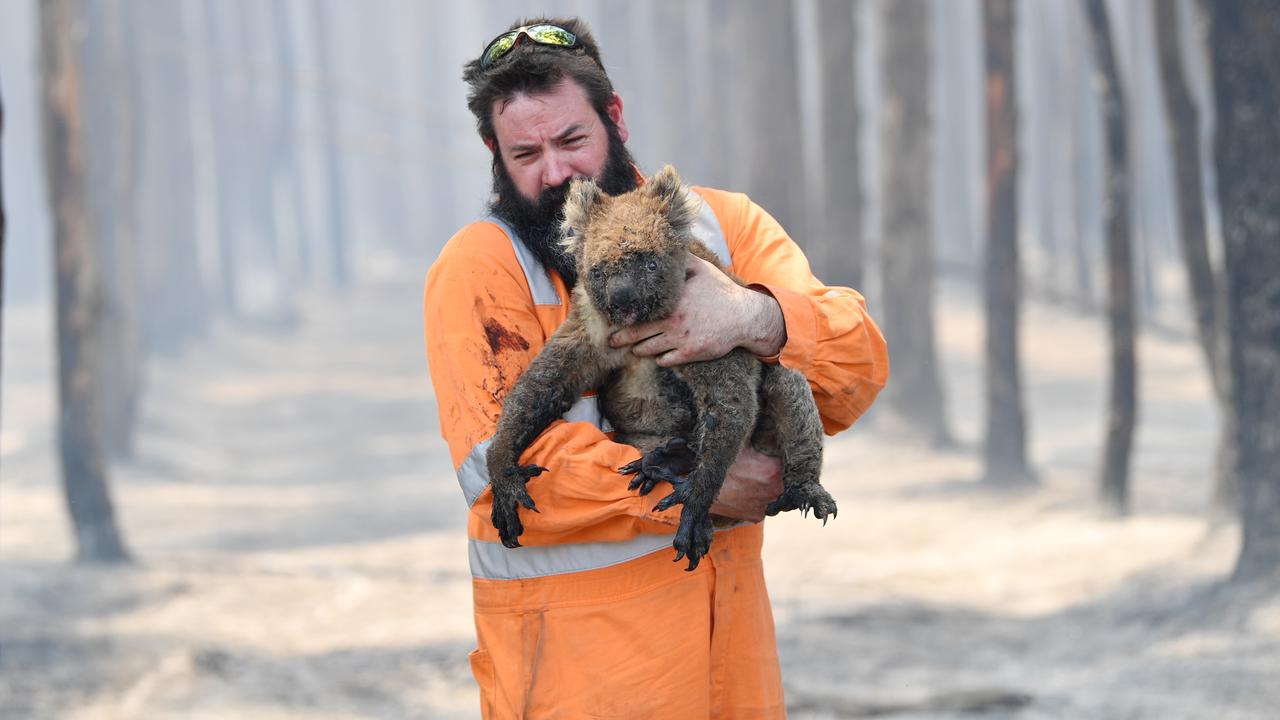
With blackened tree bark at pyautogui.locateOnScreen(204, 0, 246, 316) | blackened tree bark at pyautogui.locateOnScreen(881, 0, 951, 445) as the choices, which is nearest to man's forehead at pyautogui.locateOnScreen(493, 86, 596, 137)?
blackened tree bark at pyautogui.locateOnScreen(881, 0, 951, 445)

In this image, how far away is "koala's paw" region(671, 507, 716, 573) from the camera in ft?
9.05

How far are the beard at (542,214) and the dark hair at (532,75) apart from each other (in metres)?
0.09

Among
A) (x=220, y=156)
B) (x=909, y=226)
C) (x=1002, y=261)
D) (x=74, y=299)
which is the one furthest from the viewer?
(x=220, y=156)

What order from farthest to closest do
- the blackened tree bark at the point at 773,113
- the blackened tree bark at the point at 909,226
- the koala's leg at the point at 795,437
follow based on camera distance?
the blackened tree bark at the point at 773,113 < the blackened tree bark at the point at 909,226 < the koala's leg at the point at 795,437

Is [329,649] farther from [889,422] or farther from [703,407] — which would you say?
[889,422]

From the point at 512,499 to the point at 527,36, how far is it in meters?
1.06

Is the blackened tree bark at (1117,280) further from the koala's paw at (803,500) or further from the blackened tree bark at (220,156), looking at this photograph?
the blackened tree bark at (220,156)

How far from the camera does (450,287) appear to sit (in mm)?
2947

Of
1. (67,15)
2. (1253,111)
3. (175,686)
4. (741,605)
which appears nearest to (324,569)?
(175,686)

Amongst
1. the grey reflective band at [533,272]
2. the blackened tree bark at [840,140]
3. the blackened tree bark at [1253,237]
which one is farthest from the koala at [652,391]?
the blackened tree bark at [840,140]

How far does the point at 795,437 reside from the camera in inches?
119

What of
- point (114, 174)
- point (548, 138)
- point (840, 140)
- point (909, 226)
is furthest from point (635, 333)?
point (114, 174)

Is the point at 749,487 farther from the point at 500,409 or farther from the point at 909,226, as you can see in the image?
the point at 909,226

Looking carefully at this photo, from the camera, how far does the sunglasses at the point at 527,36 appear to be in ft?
9.98
